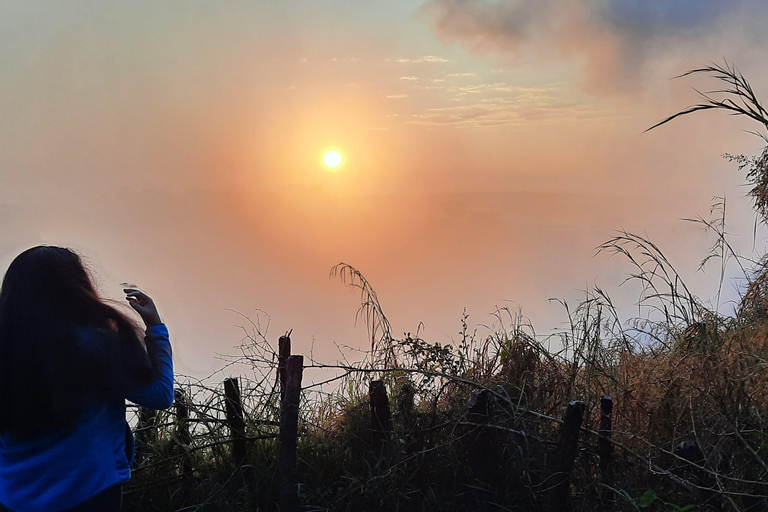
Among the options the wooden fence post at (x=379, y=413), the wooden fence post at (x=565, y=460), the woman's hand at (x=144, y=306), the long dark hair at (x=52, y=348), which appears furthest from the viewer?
the wooden fence post at (x=379, y=413)

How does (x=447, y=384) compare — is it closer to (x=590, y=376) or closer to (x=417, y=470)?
(x=417, y=470)

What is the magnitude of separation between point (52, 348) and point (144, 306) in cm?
46

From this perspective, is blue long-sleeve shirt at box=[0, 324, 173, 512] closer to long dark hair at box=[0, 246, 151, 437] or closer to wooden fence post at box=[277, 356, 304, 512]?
long dark hair at box=[0, 246, 151, 437]

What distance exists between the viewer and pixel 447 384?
452 centimetres

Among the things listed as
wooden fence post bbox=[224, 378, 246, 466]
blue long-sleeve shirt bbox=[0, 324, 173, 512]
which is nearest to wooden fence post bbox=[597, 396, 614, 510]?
wooden fence post bbox=[224, 378, 246, 466]

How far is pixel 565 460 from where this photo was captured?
3.97 m

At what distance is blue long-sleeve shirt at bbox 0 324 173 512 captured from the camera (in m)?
2.73

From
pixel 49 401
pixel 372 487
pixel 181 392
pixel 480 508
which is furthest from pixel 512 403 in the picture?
pixel 49 401

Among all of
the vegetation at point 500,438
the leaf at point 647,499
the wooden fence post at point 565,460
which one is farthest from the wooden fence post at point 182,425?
the leaf at point 647,499

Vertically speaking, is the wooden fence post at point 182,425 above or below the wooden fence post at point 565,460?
above

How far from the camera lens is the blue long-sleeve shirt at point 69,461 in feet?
8.97

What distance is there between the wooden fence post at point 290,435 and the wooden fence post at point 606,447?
1939 millimetres

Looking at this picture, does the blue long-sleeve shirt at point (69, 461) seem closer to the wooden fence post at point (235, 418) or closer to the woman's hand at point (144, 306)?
the woman's hand at point (144, 306)

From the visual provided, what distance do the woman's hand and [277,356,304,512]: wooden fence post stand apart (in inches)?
50.5
